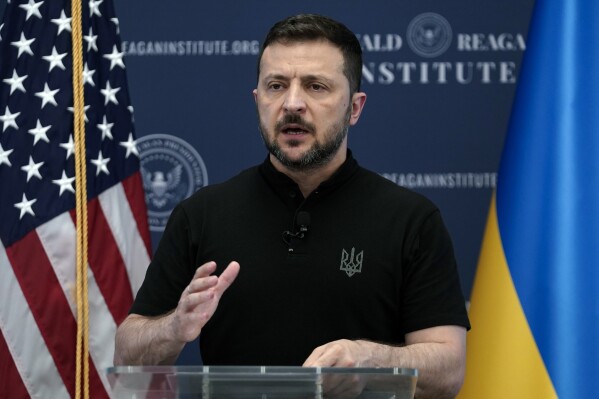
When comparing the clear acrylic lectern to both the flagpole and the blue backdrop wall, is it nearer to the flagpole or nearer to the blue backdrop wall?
the flagpole

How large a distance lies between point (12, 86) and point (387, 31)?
1.29 meters

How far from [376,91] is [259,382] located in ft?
6.71

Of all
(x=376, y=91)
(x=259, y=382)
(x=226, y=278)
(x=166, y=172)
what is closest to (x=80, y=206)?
(x=166, y=172)

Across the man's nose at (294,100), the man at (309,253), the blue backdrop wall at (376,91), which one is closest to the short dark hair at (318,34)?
the man at (309,253)

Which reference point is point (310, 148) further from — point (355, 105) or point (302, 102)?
point (355, 105)

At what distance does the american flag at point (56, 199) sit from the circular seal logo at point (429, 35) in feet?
3.34

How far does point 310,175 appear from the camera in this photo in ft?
7.39

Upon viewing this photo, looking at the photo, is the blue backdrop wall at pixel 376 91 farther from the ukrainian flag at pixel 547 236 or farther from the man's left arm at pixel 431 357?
the man's left arm at pixel 431 357

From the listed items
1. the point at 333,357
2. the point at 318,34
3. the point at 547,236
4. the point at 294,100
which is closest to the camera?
the point at 333,357

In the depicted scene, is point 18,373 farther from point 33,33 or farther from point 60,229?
point 33,33

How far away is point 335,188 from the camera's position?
7.39 feet

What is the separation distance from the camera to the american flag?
2762 mm

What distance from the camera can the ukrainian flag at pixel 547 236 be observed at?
8.09 feet

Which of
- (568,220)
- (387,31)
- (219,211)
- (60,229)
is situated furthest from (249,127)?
(568,220)
